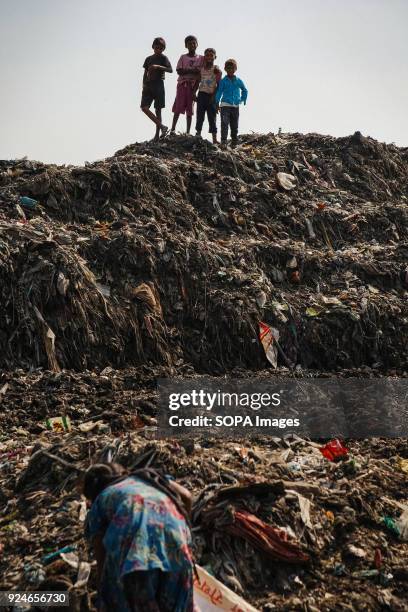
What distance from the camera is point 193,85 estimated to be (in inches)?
434

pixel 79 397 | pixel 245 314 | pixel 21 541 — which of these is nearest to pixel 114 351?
pixel 79 397

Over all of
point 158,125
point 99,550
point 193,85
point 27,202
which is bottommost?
point 99,550

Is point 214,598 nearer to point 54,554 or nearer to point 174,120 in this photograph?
point 54,554

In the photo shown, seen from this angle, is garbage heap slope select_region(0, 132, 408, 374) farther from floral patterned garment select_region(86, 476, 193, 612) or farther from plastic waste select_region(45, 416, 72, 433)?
floral patterned garment select_region(86, 476, 193, 612)

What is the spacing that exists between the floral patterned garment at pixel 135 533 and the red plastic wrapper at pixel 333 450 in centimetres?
301

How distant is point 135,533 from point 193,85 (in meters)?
9.66

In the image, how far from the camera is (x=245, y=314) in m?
8.33

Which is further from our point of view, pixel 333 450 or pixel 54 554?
pixel 333 450

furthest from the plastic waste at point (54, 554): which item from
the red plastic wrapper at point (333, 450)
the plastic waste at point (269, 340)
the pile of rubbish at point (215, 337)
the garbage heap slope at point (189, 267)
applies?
the plastic waste at point (269, 340)

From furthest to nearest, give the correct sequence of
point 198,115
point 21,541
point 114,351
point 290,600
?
point 198,115
point 114,351
point 21,541
point 290,600

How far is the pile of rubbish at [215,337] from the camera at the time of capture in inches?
156

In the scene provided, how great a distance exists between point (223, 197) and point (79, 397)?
5.24 metres

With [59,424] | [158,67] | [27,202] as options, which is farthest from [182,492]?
[158,67]

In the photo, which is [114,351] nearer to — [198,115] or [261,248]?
[261,248]
